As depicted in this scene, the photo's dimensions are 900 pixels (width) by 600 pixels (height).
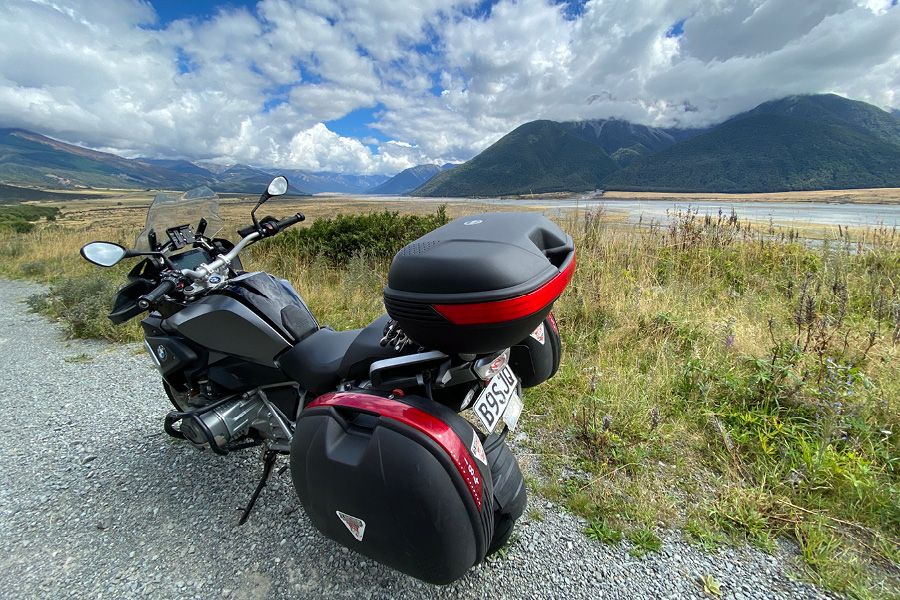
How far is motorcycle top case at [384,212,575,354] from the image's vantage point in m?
1.23

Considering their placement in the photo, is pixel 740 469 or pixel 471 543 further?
pixel 740 469

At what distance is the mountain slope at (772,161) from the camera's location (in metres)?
99.3

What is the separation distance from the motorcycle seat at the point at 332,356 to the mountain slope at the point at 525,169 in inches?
5623

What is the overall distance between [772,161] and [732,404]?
160 meters

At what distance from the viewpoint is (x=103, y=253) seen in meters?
1.83

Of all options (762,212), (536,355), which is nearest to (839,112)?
(762,212)

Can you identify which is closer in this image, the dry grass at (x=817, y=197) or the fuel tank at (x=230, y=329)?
the fuel tank at (x=230, y=329)

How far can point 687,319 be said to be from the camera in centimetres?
378

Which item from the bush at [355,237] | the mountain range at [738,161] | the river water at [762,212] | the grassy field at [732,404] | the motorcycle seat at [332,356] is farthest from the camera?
the mountain range at [738,161]

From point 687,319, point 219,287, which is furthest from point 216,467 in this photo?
point 687,319

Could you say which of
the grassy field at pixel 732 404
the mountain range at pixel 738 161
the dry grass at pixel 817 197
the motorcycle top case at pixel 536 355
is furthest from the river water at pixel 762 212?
the mountain range at pixel 738 161

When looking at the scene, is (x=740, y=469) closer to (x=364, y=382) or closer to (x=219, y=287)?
(x=364, y=382)

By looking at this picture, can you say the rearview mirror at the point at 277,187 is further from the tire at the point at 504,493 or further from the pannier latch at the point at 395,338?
the tire at the point at 504,493

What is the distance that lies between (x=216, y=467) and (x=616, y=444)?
7.93 feet
